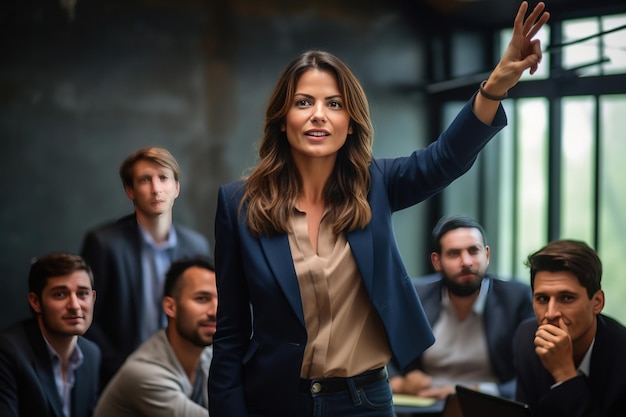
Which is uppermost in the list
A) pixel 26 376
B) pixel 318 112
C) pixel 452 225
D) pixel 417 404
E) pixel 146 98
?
pixel 146 98

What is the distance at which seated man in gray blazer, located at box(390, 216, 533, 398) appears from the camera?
8.94 feet

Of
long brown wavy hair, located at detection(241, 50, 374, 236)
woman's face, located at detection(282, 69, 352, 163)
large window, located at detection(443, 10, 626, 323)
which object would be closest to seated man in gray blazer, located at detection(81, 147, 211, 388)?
long brown wavy hair, located at detection(241, 50, 374, 236)

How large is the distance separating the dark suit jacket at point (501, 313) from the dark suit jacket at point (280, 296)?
565mm

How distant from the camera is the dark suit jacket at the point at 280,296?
222 cm

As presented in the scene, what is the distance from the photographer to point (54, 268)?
294 cm

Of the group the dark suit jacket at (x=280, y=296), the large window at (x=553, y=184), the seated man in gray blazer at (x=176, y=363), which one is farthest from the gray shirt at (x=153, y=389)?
the large window at (x=553, y=184)

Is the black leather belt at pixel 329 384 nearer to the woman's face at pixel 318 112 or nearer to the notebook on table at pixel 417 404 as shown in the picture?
the woman's face at pixel 318 112

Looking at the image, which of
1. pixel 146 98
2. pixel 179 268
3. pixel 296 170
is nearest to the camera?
pixel 296 170

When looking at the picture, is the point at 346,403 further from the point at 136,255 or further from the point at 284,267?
the point at 136,255

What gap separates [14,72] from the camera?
5.12m

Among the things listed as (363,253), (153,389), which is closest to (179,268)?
(153,389)

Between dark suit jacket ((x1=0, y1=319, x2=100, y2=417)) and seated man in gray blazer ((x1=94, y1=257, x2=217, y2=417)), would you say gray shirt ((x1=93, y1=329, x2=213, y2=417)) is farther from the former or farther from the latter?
dark suit jacket ((x1=0, y1=319, x2=100, y2=417))

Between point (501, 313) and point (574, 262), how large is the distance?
0.41m

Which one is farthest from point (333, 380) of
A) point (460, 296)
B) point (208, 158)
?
point (208, 158)
